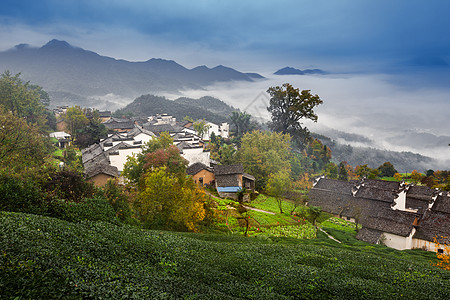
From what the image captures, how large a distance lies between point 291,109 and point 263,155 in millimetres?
13507

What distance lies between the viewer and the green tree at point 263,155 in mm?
51594

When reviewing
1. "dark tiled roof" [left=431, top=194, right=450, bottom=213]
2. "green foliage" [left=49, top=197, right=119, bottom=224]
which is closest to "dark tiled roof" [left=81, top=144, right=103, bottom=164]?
"green foliage" [left=49, top=197, right=119, bottom=224]

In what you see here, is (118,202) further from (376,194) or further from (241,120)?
(241,120)

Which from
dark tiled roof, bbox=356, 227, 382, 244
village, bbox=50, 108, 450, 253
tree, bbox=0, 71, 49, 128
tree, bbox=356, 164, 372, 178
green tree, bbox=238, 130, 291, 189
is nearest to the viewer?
dark tiled roof, bbox=356, 227, 382, 244

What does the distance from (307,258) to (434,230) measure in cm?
2654

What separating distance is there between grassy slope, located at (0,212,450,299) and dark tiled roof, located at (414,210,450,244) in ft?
65.0

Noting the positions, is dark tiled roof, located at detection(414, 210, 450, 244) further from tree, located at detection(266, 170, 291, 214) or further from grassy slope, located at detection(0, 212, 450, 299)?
Answer: grassy slope, located at detection(0, 212, 450, 299)

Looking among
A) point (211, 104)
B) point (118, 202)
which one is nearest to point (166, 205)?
A: point (118, 202)

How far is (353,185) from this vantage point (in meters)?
48.5

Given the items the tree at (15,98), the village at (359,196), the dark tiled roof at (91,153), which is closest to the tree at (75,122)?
the village at (359,196)

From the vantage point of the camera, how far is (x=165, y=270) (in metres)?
9.66

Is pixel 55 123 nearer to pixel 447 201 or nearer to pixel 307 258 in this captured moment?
pixel 307 258

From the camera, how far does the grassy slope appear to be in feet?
22.0

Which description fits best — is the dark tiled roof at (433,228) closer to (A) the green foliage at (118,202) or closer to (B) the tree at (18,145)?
(A) the green foliage at (118,202)
